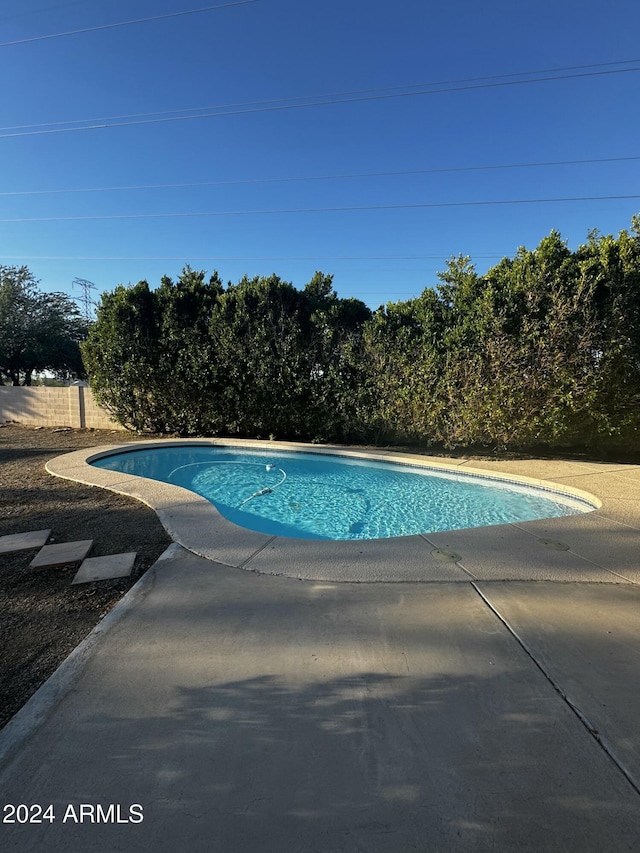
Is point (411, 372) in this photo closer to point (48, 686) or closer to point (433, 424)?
point (433, 424)

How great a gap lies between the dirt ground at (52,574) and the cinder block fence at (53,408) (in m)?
7.25

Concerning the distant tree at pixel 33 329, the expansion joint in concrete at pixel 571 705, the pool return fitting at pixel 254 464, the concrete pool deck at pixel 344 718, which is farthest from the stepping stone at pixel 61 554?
the distant tree at pixel 33 329

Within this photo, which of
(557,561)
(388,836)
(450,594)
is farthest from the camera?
(557,561)

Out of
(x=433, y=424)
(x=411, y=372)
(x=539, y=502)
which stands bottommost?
(x=539, y=502)

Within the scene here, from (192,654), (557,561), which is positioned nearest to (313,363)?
(557,561)

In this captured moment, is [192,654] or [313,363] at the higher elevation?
[313,363]

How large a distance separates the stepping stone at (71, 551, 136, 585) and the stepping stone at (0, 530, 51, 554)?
2.62 feet

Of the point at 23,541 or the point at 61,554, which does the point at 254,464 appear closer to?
the point at 23,541

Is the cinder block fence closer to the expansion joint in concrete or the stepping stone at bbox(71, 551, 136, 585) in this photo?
the stepping stone at bbox(71, 551, 136, 585)

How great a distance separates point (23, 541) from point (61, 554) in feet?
2.32

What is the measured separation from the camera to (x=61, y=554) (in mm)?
3768

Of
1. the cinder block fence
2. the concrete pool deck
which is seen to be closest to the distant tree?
the cinder block fence

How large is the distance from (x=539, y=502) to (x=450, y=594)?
14.1 ft

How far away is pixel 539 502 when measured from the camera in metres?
6.59
